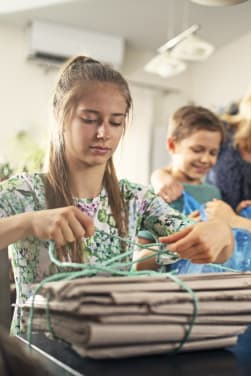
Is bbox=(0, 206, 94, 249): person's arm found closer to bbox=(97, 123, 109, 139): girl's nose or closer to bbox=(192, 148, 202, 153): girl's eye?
bbox=(97, 123, 109, 139): girl's nose

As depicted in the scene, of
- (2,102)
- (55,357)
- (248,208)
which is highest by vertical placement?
(2,102)

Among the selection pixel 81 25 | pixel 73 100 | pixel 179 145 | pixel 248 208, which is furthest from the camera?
pixel 81 25

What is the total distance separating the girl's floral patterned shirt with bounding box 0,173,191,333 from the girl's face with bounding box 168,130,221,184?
66cm

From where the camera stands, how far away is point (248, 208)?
54.3 inches

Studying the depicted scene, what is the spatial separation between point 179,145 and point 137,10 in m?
2.43

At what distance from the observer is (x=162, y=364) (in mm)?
509

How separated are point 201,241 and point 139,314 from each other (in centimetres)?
17

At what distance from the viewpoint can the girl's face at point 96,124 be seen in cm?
81

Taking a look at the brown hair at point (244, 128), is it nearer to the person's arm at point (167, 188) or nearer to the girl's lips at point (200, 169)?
the girl's lips at point (200, 169)

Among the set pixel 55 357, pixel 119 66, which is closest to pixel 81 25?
pixel 119 66

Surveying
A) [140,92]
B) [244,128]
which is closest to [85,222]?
[244,128]

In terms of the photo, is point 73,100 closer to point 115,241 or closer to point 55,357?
point 115,241

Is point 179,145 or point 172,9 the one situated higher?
point 172,9

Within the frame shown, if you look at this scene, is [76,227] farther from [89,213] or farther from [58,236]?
[89,213]
